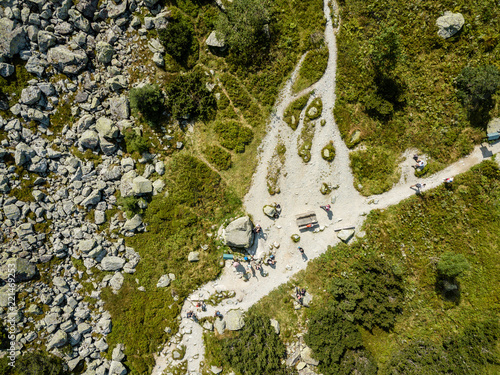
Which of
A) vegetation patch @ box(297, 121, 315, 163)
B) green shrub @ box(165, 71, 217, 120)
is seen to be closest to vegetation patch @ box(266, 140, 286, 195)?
vegetation patch @ box(297, 121, 315, 163)

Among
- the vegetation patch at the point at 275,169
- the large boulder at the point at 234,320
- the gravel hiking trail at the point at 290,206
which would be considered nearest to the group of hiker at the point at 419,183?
the gravel hiking trail at the point at 290,206

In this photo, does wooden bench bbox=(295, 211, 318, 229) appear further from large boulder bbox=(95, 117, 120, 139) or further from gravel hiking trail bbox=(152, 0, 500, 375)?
large boulder bbox=(95, 117, 120, 139)

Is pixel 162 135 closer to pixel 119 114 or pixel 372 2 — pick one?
pixel 119 114

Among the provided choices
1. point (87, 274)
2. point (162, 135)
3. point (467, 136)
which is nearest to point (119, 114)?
point (162, 135)

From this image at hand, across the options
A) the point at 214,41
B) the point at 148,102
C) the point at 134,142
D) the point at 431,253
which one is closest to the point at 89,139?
the point at 134,142

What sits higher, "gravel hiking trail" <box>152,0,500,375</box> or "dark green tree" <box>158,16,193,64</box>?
"dark green tree" <box>158,16,193,64</box>
